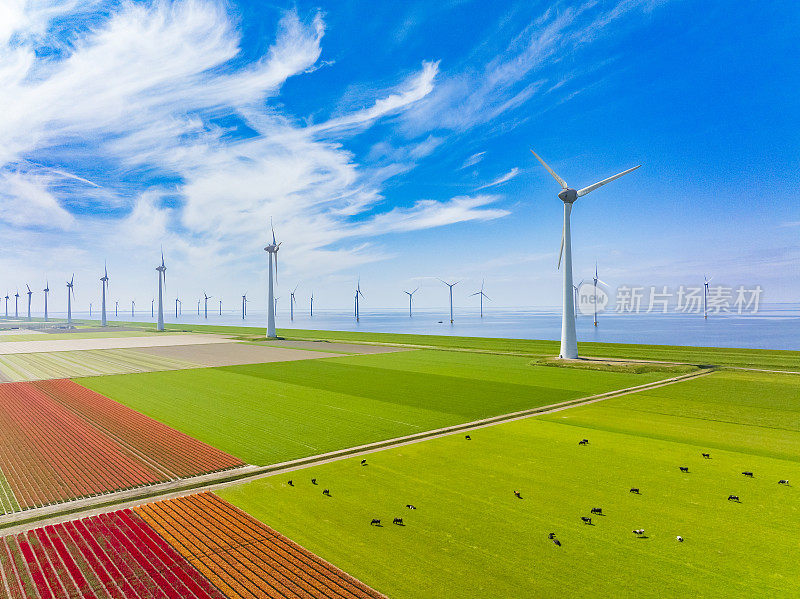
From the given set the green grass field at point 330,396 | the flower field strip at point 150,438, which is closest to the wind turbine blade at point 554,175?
the green grass field at point 330,396

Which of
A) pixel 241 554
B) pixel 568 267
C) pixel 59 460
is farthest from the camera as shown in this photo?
pixel 568 267

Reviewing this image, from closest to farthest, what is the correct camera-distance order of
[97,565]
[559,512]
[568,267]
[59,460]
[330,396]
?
[97,565]
[559,512]
[59,460]
[330,396]
[568,267]

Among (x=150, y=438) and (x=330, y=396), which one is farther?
(x=330, y=396)

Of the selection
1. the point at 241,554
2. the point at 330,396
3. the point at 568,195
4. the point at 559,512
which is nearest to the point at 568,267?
the point at 568,195

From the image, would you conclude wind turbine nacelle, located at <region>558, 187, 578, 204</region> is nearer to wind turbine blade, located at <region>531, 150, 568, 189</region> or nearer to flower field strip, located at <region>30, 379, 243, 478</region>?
wind turbine blade, located at <region>531, 150, 568, 189</region>

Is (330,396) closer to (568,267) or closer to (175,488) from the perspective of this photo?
(175,488)

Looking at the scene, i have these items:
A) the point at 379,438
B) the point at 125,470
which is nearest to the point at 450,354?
the point at 379,438
